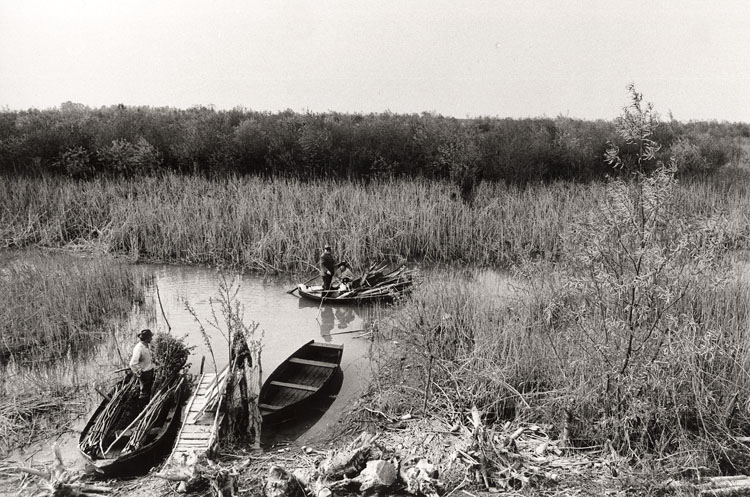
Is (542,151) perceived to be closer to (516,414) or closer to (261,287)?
(261,287)

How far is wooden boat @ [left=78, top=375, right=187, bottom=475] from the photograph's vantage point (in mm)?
5859

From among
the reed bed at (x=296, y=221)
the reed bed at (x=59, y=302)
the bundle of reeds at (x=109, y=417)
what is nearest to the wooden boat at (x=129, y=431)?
the bundle of reeds at (x=109, y=417)

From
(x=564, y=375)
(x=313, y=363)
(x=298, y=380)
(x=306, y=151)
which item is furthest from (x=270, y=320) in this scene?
(x=306, y=151)

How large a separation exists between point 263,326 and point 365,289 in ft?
7.04

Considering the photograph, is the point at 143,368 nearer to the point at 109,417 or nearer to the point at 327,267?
the point at 109,417

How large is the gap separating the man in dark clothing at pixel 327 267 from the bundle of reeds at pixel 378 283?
1.22 feet

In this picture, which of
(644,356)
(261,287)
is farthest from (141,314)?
(644,356)

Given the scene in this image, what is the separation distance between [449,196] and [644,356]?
10392 mm

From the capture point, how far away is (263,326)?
10219 mm

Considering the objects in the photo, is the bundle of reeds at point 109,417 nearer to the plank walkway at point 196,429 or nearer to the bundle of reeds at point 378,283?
the plank walkway at point 196,429

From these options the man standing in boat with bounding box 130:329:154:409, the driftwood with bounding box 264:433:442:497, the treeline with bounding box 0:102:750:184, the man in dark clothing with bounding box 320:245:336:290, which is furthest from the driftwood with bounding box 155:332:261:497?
the treeline with bounding box 0:102:750:184

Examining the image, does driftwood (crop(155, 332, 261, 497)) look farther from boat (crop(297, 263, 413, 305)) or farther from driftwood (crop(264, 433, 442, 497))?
boat (crop(297, 263, 413, 305))

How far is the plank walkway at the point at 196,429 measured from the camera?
5953mm

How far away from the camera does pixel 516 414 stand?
A: 6.48 meters
